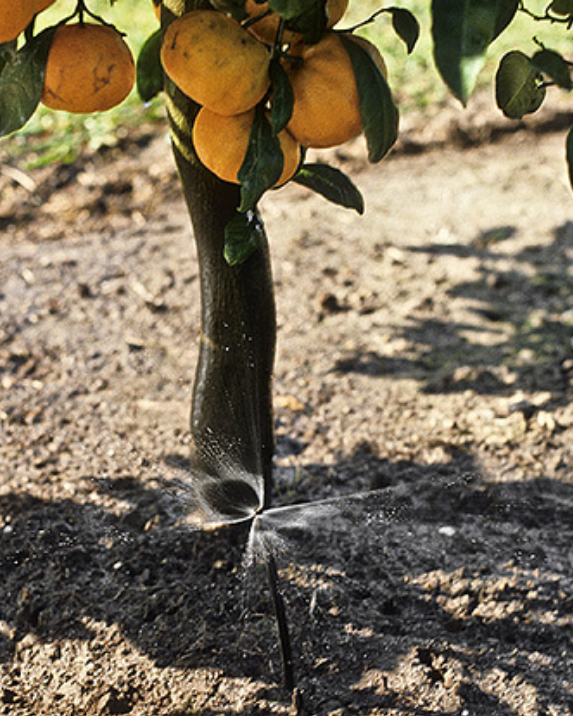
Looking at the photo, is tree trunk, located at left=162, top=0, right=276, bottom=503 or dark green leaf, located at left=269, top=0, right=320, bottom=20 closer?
dark green leaf, located at left=269, top=0, right=320, bottom=20

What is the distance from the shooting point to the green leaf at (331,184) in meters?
1.44

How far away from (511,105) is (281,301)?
1.82 meters

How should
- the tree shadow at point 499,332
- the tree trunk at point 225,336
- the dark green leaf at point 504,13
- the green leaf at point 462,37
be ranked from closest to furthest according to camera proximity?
the green leaf at point 462,37 → the dark green leaf at point 504,13 → the tree trunk at point 225,336 → the tree shadow at point 499,332

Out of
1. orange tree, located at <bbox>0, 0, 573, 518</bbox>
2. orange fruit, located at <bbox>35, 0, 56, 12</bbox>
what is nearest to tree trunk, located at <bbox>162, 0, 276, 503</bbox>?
orange tree, located at <bbox>0, 0, 573, 518</bbox>

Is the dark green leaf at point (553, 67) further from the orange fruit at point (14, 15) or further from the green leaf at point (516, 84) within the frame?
the orange fruit at point (14, 15)

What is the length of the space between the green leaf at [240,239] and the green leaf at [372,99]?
0.85 ft

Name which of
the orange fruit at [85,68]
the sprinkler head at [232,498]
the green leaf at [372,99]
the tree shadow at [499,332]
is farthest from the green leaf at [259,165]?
the tree shadow at [499,332]

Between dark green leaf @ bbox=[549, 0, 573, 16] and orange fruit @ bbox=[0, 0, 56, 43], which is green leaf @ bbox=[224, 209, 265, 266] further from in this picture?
dark green leaf @ bbox=[549, 0, 573, 16]

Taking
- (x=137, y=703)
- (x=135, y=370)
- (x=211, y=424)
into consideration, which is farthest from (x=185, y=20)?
(x=135, y=370)

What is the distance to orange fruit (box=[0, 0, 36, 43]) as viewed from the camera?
106cm

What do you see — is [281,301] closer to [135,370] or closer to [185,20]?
[135,370]

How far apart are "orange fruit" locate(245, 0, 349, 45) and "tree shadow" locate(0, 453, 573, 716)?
1.07 meters

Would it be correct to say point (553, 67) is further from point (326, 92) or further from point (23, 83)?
point (23, 83)

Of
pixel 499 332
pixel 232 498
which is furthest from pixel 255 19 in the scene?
pixel 499 332
